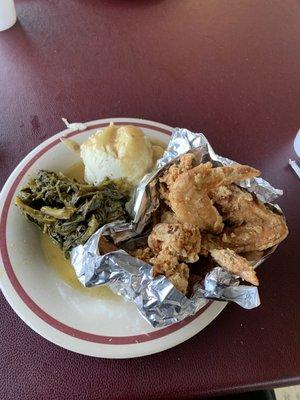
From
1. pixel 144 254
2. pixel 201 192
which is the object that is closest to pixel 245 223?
pixel 201 192

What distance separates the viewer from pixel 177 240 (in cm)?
75

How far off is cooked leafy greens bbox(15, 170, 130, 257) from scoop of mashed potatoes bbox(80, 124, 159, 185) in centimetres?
3

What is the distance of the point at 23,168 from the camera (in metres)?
0.96

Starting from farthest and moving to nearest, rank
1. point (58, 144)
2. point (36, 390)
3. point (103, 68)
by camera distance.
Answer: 1. point (103, 68)
2. point (58, 144)
3. point (36, 390)

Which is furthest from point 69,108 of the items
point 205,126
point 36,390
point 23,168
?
point 36,390

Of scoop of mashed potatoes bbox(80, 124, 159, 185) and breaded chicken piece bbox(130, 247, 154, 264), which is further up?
scoop of mashed potatoes bbox(80, 124, 159, 185)

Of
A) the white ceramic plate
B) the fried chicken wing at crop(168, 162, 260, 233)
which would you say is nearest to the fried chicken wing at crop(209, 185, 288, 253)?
the fried chicken wing at crop(168, 162, 260, 233)

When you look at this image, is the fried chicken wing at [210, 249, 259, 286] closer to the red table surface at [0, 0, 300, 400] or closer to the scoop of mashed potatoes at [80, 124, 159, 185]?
the red table surface at [0, 0, 300, 400]

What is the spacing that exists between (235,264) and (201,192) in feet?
0.53

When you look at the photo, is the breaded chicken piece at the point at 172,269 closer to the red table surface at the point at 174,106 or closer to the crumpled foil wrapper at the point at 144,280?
the crumpled foil wrapper at the point at 144,280

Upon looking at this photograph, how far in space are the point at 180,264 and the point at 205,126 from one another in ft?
1.85

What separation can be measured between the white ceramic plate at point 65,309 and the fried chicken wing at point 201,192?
0.17 m

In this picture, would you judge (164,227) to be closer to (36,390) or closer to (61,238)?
(61,238)

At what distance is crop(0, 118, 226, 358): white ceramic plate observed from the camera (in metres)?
0.75
